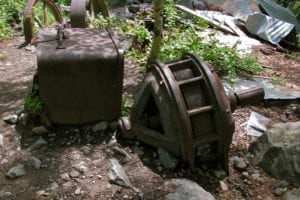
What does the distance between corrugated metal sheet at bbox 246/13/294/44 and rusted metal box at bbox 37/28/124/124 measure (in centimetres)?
509

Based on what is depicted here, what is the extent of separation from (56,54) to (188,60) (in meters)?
1.19

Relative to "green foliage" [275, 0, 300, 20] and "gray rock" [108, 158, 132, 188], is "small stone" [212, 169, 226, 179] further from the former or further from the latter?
"green foliage" [275, 0, 300, 20]

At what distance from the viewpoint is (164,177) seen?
3.39 metres

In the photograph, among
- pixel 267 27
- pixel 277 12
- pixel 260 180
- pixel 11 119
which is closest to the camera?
pixel 260 180

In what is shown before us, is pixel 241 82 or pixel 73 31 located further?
pixel 241 82

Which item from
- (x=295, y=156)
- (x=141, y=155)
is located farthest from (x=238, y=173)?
(x=141, y=155)

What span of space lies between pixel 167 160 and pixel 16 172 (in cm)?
130

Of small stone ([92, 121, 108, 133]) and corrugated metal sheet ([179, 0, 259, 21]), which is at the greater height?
corrugated metal sheet ([179, 0, 259, 21])

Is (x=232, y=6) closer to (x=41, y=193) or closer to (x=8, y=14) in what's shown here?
(x=8, y=14)

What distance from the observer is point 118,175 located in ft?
10.8

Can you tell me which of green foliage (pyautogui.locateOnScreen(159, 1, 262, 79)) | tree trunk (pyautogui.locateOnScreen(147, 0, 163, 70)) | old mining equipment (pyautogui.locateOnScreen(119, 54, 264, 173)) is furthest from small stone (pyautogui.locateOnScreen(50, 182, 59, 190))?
green foliage (pyautogui.locateOnScreen(159, 1, 262, 79))

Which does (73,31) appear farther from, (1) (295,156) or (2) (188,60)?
(1) (295,156)

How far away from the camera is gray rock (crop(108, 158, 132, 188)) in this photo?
3.26 meters

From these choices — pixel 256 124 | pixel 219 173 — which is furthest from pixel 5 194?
pixel 256 124
